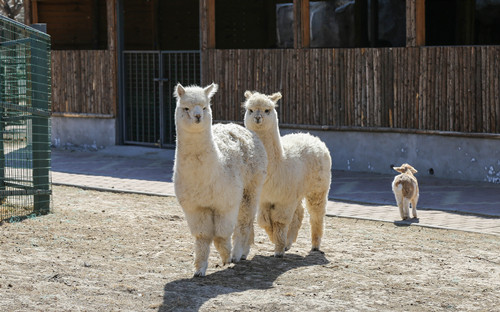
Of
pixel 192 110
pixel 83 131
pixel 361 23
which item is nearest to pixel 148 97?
pixel 83 131

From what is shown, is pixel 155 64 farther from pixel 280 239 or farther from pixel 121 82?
pixel 280 239

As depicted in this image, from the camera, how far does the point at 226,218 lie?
24.6 ft

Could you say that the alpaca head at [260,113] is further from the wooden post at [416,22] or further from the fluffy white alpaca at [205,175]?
the wooden post at [416,22]

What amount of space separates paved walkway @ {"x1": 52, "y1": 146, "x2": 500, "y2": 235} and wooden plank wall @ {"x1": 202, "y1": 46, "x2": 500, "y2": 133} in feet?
3.38

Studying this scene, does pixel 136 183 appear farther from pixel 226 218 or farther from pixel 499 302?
pixel 499 302

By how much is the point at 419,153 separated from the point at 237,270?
7013 mm

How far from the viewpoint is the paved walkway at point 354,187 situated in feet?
35.6

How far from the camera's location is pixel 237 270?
7.83 meters

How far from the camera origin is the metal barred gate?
17156 mm

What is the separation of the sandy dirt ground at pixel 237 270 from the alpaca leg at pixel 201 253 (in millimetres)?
97

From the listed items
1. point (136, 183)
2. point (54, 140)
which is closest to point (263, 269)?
point (136, 183)

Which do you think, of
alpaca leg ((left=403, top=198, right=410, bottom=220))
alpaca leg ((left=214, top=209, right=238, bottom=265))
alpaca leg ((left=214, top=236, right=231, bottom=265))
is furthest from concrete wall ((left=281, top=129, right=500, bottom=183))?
alpaca leg ((left=214, top=209, right=238, bottom=265))

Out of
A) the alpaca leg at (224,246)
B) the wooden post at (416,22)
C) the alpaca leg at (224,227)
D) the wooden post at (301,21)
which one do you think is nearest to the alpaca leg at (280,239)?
the alpaca leg at (224,246)

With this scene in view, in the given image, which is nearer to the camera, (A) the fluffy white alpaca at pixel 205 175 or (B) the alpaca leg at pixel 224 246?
(A) the fluffy white alpaca at pixel 205 175
